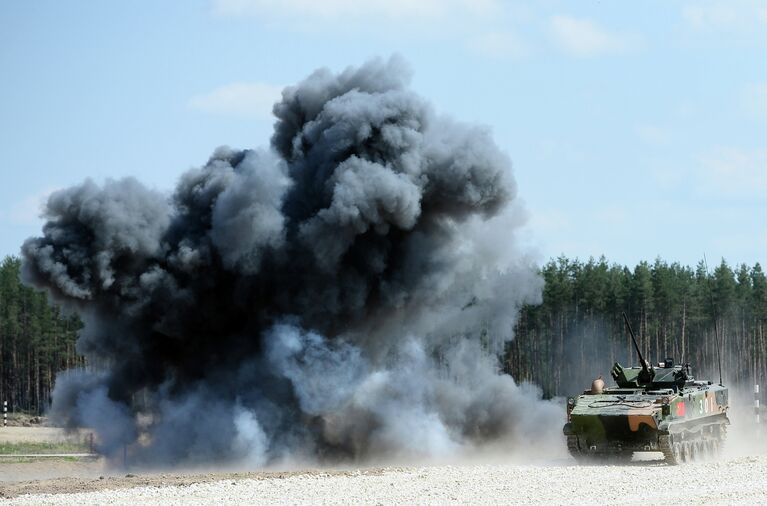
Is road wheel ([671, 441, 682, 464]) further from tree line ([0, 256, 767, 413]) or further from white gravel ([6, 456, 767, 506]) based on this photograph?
tree line ([0, 256, 767, 413])

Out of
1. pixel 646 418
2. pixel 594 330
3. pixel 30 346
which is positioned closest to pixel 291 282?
pixel 646 418

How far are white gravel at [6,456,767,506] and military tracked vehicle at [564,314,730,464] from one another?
200 centimetres

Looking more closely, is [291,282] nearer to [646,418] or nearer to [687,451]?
[646,418]

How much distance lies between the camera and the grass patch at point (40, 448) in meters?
43.6

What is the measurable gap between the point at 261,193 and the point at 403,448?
9191 millimetres

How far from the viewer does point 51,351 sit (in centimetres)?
7644

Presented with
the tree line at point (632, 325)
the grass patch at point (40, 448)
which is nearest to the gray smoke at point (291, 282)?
the grass patch at point (40, 448)

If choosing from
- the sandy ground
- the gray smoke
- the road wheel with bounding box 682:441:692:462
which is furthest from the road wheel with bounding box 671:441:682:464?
A: the gray smoke

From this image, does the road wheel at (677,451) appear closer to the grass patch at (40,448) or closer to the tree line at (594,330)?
the grass patch at (40,448)

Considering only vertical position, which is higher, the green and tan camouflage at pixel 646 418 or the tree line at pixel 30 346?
the tree line at pixel 30 346

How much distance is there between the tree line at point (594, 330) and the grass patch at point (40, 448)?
89.4ft

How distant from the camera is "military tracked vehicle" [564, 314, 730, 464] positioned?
3138cm

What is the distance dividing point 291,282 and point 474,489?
48.9 feet

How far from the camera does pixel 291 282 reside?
37.7 meters
